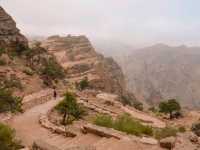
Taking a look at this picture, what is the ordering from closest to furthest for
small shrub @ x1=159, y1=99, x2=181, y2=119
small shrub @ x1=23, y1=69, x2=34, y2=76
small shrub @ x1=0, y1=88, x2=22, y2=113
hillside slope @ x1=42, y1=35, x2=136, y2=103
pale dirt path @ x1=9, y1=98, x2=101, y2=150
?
pale dirt path @ x1=9, y1=98, x2=101, y2=150, small shrub @ x1=0, y1=88, x2=22, y2=113, small shrub @ x1=159, y1=99, x2=181, y2=119, small shrub @ x1=23, y1=69, x2=34, y2=76, hillside slope @ x1=42, y1=35, x2=136, y2=103

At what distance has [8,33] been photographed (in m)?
56.5

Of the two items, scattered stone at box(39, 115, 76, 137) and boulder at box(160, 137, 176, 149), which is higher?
boulder at box(160, 137, 176, 149)

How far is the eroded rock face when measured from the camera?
5500cm

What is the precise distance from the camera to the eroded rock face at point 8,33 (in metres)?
55.0

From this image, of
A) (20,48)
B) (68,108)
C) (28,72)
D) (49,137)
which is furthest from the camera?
(20,48)

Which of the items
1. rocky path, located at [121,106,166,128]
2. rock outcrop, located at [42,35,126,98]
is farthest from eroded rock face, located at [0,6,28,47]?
rock outcrop, located at [42,35,126,98]

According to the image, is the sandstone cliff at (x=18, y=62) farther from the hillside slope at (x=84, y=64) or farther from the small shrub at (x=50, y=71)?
the hillside slope at (x=84, y=64)

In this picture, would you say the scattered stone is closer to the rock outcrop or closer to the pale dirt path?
the pale dirt path

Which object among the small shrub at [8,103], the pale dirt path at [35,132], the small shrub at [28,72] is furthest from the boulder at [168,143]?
the small shrub at [28,72]

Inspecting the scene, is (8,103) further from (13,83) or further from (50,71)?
(50,71)

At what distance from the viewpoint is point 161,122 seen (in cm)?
4094

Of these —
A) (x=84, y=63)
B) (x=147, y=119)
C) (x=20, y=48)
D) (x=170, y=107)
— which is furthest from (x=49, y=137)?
(x=84, y=63)

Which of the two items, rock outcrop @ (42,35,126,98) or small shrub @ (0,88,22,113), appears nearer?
small shrub @ (0,88,22,113)

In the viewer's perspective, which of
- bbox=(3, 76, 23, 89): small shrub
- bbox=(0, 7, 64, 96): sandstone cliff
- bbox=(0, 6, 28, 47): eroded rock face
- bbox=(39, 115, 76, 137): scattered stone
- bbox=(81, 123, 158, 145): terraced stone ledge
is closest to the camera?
bbox=(81, 123, 158, 145): terraced stone ledge
